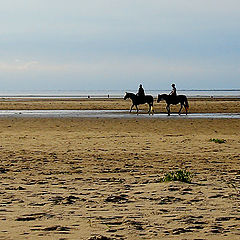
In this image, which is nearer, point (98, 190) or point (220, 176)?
point (98, 190)

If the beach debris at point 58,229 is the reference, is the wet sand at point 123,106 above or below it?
below

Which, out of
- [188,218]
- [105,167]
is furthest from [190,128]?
[188,218]

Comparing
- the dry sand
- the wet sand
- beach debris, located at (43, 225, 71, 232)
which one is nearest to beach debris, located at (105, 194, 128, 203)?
the dry sand

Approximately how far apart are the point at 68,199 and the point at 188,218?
7.03 feet

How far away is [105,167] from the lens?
12.2 m

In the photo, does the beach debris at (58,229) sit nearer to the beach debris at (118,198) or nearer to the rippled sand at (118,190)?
the rippled sand at (118,190)

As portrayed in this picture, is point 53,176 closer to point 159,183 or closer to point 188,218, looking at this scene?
point 159,183

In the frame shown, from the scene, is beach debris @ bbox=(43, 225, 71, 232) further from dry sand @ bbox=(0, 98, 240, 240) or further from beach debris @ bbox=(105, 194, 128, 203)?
beach debris @ bbox=(105, 194, 128, 203)

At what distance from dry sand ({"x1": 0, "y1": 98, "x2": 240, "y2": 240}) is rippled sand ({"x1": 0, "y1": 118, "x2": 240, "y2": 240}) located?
12mm

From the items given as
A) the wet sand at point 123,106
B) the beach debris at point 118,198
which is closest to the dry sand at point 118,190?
the beach debris at point 118,198

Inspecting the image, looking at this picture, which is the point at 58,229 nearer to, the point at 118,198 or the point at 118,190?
the point at 118,198

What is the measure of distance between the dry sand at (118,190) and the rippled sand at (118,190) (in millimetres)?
12

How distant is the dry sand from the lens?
21.2ft

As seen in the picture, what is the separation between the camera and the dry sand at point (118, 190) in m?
6.46
